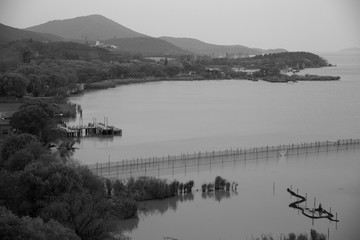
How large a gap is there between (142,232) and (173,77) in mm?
17814

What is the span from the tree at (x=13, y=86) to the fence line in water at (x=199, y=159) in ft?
21.4

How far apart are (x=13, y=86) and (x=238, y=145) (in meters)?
6.55

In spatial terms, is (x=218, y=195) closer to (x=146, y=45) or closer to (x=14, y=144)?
(x=14, y=144)

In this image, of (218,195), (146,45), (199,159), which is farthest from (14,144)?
(146,45)

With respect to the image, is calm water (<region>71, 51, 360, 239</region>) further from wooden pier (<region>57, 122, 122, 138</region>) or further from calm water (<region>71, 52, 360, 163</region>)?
wooden pier (<region>57, 122, 122, 138</region>)

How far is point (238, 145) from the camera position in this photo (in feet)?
25.5

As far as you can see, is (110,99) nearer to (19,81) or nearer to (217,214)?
(19,81)

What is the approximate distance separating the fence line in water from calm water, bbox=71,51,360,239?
0.86ft

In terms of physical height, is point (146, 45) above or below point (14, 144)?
above

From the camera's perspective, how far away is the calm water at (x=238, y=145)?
4.71m

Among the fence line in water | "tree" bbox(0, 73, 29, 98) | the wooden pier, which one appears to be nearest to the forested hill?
"tree" bbox(0, 73, 29, 98)

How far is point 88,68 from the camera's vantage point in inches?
758

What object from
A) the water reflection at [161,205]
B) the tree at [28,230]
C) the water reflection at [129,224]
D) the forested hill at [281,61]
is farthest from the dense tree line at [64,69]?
the tree at [28,230]

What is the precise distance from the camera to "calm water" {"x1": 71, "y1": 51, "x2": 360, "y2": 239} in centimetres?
471
